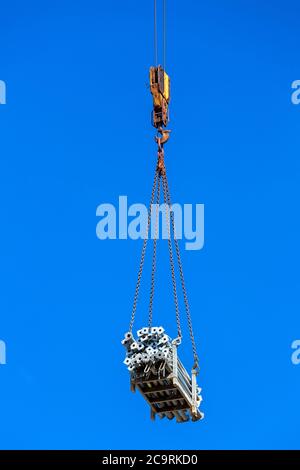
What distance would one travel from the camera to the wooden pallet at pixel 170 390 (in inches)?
2014

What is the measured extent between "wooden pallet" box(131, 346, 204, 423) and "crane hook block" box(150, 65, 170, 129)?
29.0 feet

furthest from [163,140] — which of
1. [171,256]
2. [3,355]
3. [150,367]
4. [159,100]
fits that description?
[3,355]

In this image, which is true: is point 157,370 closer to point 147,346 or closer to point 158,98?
point 147,346

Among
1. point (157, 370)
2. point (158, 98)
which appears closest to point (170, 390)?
point (157, 370)

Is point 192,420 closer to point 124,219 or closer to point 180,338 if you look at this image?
point 180,338

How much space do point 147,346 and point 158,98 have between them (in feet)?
31.0

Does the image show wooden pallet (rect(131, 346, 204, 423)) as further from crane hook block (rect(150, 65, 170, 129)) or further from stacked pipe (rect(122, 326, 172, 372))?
crane hook block (rect(150, 65, 170, 129))

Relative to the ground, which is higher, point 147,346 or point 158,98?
point 158,98

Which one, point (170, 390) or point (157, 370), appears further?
point (170, 390)

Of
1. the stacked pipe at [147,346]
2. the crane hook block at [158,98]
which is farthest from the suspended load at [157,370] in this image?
the crane hook block at [158,98]

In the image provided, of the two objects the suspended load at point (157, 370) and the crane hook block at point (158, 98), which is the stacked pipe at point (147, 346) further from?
the crane hook block at point (158, 98)

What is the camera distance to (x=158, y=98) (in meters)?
56.1

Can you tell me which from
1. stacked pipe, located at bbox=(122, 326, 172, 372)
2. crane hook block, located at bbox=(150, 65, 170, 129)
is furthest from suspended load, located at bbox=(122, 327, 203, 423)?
crane hook block, located at bbox=(150, 65, 170, 129)
